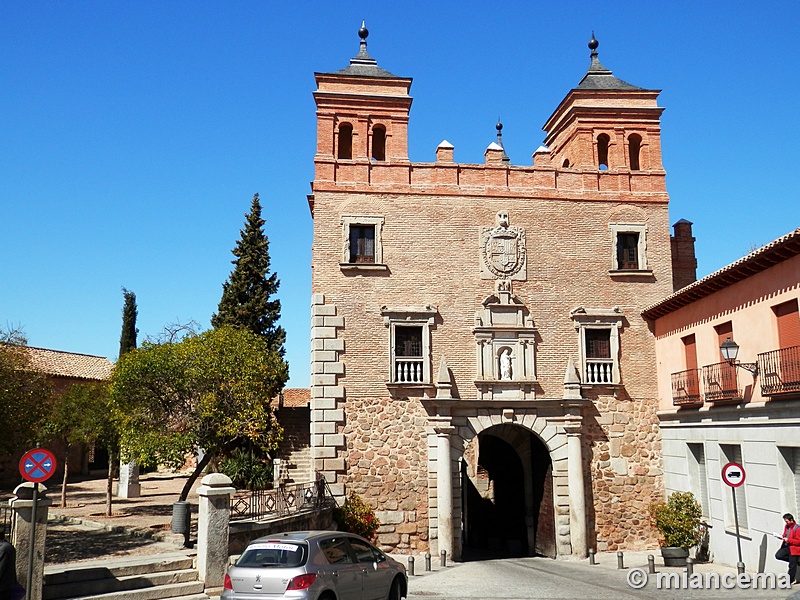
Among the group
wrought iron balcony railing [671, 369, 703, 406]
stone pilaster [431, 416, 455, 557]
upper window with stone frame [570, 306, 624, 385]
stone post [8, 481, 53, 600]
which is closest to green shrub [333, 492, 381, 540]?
stone pilaster [431, 416, 455, 557]

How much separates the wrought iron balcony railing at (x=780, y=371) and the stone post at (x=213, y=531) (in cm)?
1108

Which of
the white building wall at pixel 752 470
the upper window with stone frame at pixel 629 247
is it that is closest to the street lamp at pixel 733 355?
the white building wall at pixel 752 470

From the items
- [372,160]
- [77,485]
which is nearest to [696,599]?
[372,160]

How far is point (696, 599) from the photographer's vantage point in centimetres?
1260

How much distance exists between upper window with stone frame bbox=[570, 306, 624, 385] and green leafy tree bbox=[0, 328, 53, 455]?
1483cm

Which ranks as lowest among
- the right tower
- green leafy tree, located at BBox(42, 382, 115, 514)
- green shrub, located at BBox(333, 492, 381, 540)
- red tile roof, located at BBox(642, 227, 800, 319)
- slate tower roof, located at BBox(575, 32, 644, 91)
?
green shrub, located at BBox(333, 492, 381, 540)

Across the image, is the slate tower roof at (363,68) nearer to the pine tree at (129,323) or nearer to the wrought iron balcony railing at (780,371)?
the wrought iron balcony railing at (780,371)

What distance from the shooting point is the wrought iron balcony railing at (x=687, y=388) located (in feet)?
56.7

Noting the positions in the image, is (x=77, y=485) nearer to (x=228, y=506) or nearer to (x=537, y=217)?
(x=228, y=506)

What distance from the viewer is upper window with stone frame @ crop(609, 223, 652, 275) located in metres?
20.2

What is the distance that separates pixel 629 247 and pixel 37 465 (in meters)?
16.6

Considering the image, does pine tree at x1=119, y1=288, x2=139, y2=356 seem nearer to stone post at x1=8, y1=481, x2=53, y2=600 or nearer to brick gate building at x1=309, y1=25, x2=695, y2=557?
brick gate building at x1=309, y1=25, x2=695, y2=557

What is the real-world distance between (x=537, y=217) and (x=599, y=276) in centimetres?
253

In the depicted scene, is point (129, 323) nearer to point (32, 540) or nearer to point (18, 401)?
point (18, 401)
